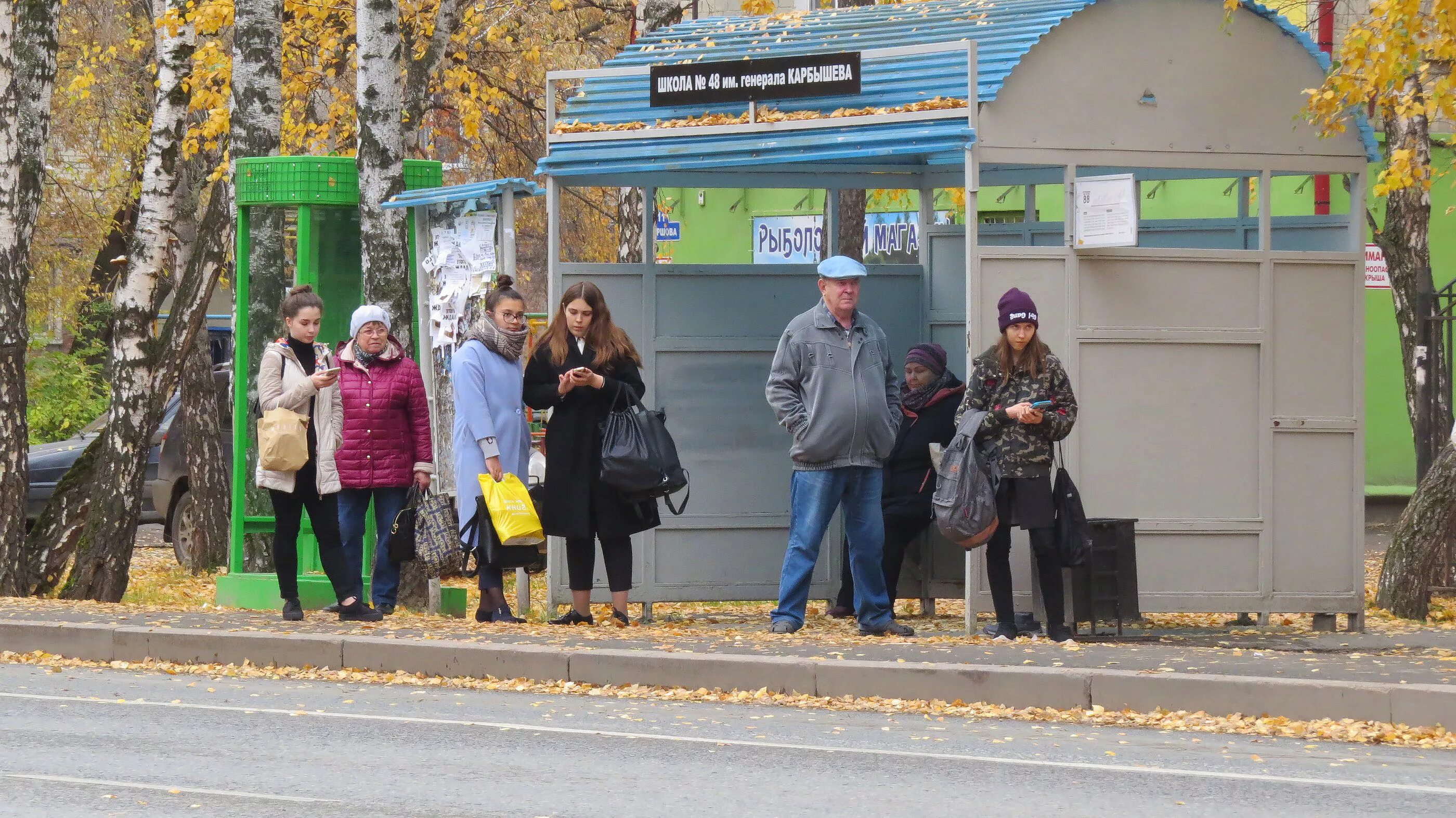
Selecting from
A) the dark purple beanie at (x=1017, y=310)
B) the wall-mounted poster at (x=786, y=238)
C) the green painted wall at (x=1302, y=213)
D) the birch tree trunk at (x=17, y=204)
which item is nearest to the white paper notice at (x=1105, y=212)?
the dark purple beanie at (x=1017, y=310)

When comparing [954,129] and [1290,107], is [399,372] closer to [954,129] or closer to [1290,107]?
[954,129]

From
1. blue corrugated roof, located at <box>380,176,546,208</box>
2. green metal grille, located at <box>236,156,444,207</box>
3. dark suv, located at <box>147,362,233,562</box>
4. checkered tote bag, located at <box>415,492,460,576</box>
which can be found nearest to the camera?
checkered tote bag, located at <box>415,492,460,576</box>

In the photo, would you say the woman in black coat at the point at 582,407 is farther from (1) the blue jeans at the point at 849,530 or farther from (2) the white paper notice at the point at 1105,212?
(2) the white paper notice at the point at 1105,212

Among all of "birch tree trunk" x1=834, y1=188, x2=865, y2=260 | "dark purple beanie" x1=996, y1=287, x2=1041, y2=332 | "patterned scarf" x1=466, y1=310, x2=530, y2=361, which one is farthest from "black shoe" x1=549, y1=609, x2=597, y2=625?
"birch tree trunk" x1=834, y1=188, x2=865, y2=260

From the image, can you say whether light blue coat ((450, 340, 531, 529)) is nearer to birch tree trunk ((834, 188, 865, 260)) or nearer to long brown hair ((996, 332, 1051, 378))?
long brown hair ((996, 332, 1051, 378))

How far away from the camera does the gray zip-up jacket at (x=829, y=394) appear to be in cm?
1032

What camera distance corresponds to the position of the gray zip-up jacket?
33.9 ft

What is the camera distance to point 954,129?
10344 mm

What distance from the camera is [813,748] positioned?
7629 millimetres

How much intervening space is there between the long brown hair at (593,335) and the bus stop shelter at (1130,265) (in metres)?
0.61

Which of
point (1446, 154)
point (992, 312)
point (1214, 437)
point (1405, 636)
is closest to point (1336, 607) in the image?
point (1405, 636)

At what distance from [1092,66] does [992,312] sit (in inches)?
55.9

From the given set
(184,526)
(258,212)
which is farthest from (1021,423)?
(184,526)

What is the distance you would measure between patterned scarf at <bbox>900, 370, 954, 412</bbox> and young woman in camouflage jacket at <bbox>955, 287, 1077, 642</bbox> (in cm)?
105
